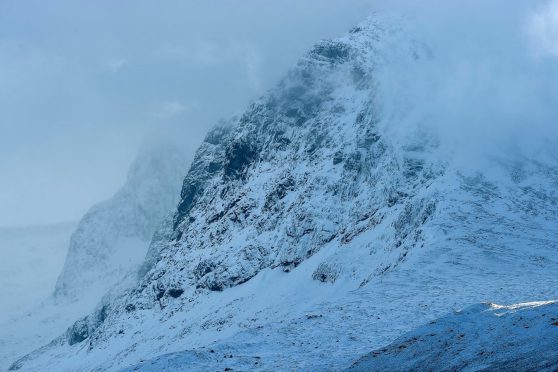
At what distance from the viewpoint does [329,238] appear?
8144 centimetres

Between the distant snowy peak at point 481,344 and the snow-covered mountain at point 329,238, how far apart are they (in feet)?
12.7

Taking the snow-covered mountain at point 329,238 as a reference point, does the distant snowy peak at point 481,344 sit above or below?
below

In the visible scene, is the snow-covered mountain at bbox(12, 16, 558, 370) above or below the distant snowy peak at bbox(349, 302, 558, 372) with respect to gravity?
above

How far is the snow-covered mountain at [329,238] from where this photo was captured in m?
43.2

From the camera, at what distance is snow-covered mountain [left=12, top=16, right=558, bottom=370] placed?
1700 inches

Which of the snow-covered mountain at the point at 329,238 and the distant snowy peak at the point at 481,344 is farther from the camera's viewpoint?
the snow-covered mountain at the point at 329,238

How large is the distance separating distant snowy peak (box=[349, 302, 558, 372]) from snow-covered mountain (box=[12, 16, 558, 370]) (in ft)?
12.7

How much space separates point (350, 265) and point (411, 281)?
16905 millimetres

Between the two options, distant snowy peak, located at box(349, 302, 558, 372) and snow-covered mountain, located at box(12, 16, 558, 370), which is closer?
distant snowy peak, located at box(349, 302, 558, 372)

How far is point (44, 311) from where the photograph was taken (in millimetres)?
195625

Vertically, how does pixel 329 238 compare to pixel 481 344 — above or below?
above

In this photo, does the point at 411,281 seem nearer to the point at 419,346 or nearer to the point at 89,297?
the point at 419,346

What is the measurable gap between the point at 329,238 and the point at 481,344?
52677mm

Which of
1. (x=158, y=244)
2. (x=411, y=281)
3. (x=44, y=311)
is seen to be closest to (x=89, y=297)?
(x=44, y=311)
